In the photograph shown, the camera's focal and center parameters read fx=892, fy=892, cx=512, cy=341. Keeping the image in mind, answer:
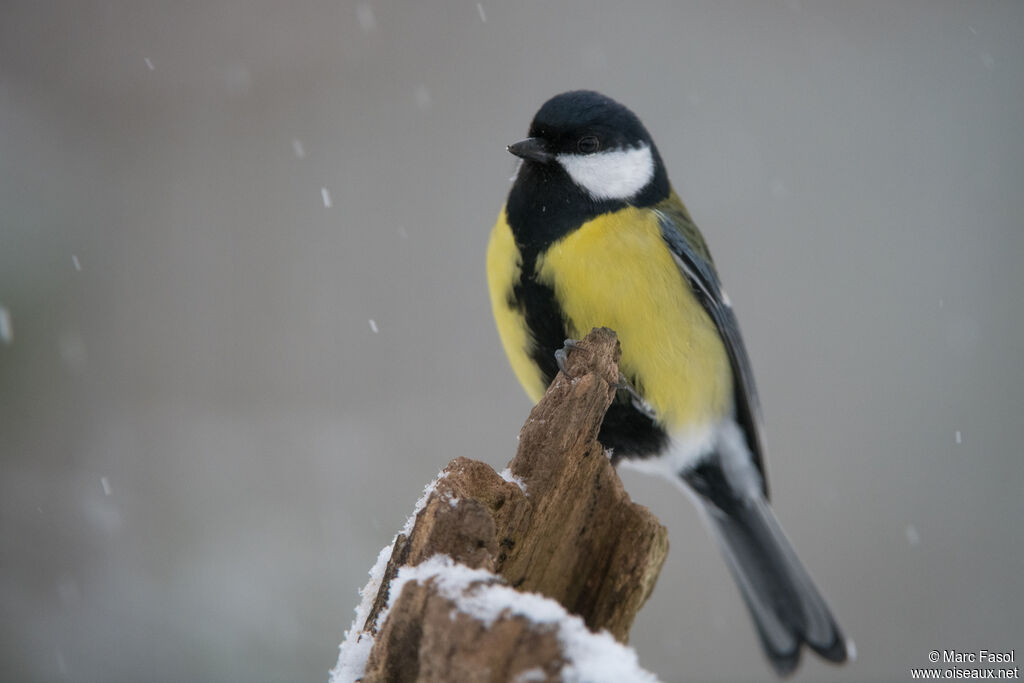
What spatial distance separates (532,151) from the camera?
6.30 feet

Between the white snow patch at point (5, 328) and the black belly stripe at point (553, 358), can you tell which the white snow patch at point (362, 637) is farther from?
the white snow patch at point (5, 328)

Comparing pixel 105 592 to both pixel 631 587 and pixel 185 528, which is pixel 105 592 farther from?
pixel 631 587

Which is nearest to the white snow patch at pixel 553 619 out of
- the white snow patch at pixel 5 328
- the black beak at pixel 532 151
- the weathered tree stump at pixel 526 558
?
the weathered tree stump at pixel 526 558

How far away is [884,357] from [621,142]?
6.57 feet

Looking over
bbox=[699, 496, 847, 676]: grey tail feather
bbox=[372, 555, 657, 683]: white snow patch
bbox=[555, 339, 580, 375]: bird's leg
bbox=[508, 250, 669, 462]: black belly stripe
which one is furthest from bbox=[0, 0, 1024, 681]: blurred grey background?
bbox=[372, 555, 657, 683]: white snow patch

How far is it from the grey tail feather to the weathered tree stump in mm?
902

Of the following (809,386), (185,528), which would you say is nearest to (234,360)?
(185,528)

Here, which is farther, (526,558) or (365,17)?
(365,17)

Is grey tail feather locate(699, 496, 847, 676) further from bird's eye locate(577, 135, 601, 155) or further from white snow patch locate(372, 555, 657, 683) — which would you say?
white snow patch locate(372, 555, 657, 683)

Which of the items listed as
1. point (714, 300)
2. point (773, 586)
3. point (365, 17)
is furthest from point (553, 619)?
point (365, 17)

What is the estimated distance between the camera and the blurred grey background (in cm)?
308

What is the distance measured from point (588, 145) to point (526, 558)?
1010 mm

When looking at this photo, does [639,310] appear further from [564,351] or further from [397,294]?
[397,294]

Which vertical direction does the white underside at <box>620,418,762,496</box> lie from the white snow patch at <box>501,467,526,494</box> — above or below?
→ above
